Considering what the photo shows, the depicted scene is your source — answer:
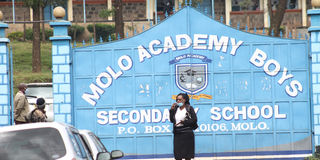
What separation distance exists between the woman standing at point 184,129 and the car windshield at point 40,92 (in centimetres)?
730

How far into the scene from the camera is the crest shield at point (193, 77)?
13344 millimetres

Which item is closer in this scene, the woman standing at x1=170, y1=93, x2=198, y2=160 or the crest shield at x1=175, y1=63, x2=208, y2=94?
the woman standing at x1=170, y1=93, x2=198, y2=160

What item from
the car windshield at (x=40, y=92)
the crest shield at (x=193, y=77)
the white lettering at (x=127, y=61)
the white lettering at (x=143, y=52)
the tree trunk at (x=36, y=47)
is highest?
the tree trunk at (x=36, y=47)

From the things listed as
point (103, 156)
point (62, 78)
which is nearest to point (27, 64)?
point (62, 78)

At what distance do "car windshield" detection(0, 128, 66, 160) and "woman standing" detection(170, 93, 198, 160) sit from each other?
16.8 feet

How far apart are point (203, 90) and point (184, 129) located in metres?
1.67

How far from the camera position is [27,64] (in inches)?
1151

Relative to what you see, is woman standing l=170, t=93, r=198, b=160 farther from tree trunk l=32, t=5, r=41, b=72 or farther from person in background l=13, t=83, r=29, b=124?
tree trunk l=32, t=5, r=41, b=72

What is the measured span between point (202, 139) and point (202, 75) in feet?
4.15

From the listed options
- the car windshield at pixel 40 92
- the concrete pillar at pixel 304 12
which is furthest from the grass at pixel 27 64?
the concrete pillar at pixel 304 12

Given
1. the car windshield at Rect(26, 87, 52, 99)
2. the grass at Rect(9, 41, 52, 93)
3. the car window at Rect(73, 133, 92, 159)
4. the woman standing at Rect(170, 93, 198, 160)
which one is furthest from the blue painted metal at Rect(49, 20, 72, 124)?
the grass at Rect(9, 41, 52, 93)

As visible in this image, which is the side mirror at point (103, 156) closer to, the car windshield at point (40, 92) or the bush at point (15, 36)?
the car windshield at point (40, 92)

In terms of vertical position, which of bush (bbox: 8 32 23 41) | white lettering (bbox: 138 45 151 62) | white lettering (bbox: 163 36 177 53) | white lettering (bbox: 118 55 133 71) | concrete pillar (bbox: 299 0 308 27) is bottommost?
white lettering (bbox: 118 55 133 71)

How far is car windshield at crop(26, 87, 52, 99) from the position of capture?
18.5 meters
